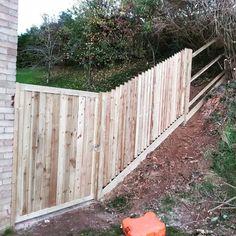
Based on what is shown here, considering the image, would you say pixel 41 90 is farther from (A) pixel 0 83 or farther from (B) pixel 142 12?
(B) pixel 142 12

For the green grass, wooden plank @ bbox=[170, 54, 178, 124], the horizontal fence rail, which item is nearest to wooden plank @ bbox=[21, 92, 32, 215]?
wooden plank @ bbox=[170, 54, 178, 124]

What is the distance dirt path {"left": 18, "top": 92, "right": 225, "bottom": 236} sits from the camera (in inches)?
201

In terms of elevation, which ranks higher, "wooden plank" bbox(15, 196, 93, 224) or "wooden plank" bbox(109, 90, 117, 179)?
"wooden plank" bbox(109, 90, 117, 179)

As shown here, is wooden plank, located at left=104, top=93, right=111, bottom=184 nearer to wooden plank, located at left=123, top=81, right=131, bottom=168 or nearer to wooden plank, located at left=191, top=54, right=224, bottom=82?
wooden plank, located at left=123, top=81, right=131, bottom=168

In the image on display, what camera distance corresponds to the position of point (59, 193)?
5184mm

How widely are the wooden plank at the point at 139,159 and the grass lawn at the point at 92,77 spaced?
3.30 metres

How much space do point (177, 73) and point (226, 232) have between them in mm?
3675

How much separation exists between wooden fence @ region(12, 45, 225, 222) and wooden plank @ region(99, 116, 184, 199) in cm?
2

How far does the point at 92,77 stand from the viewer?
1185 cm

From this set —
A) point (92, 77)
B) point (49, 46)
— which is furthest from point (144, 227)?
point (49, 46)

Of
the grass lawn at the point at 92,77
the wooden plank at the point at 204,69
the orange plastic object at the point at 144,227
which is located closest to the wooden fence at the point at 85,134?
the wooden plank at the point at 204,69

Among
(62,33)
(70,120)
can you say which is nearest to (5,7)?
(70,120)

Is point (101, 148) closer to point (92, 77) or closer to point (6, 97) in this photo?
point (6, 97)

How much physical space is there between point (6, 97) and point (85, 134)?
157cm
